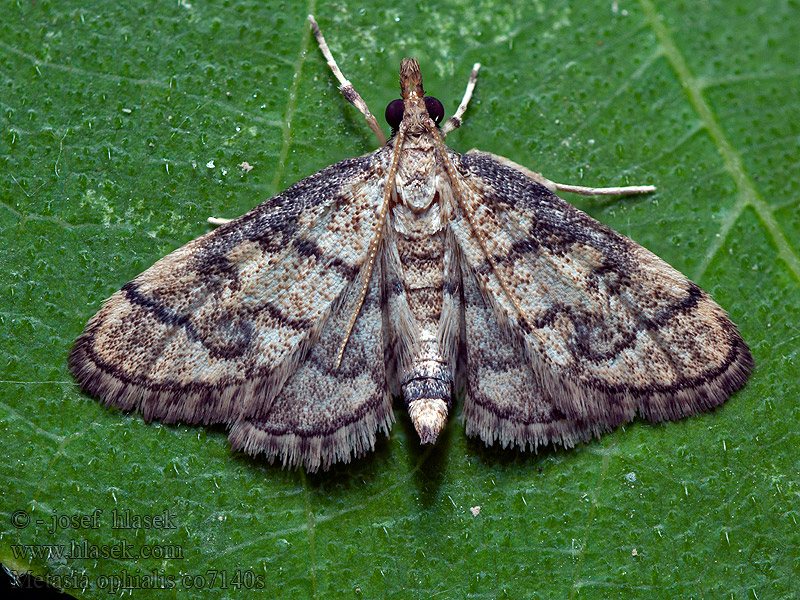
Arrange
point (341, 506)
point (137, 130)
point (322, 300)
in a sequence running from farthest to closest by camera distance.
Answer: point (137, 130) → point (341, 506) → point (322, 300)

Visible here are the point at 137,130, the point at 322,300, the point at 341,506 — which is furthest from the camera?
the point at 137,130

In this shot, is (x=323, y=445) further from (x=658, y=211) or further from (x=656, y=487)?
(x=658, y=211)

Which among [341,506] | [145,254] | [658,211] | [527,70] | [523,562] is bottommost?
[523,562]

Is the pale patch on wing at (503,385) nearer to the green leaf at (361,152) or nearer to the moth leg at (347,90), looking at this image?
the green leaf at (361,152)

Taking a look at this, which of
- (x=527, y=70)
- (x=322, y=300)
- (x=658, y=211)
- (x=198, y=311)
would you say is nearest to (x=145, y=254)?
(x=198, y=311)

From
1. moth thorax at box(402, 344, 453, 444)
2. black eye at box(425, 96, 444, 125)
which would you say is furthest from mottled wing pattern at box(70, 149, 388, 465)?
black eye at box(425, 96, 444, 125)

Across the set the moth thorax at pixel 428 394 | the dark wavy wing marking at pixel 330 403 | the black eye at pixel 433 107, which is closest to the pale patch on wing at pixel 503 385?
the moth thorax at pixel 428 394
